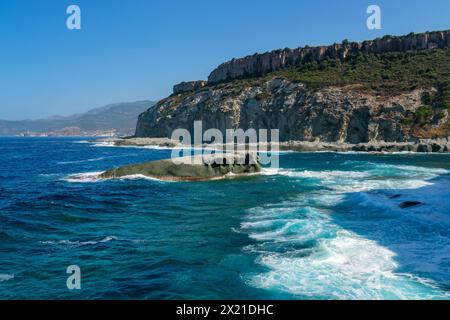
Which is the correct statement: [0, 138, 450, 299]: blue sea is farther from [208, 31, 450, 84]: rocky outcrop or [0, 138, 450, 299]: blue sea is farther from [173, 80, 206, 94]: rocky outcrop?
[173, 80, 206, 94]: rocky outcrop

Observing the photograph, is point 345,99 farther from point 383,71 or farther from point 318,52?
point 318,52

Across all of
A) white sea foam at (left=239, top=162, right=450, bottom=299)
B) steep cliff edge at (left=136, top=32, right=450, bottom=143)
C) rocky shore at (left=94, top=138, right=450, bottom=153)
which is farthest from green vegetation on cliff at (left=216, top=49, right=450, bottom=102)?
white sea foam at (left=239, top=162, right=450, bottom=299)

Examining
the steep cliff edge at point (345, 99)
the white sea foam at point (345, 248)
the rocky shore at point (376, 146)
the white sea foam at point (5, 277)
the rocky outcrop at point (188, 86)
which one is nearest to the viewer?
the white sea foam at point (345, 248)

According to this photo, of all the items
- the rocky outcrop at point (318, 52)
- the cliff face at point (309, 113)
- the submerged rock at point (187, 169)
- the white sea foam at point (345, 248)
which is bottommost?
the white sea foam at point (345, 248)

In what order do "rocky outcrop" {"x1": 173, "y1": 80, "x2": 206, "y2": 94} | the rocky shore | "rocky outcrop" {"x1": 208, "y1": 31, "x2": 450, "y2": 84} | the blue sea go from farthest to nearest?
"rocky outcrop" {"x1": 173, "y1": 80, "x2": 206, "y2": 94} → "rocky outcrop" {"x1": 208, "y1": 31, "x2": 450, "y2": 84} → the rocky shore → the blue sea

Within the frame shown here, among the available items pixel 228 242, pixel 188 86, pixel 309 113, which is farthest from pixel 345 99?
pixel 188 86

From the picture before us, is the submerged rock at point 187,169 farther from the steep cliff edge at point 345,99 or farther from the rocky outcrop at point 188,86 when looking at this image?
the rocky outcrop at point 188,86

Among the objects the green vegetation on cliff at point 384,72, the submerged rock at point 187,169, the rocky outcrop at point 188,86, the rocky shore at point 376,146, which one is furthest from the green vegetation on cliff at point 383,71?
the submerged rock at point 187,169
